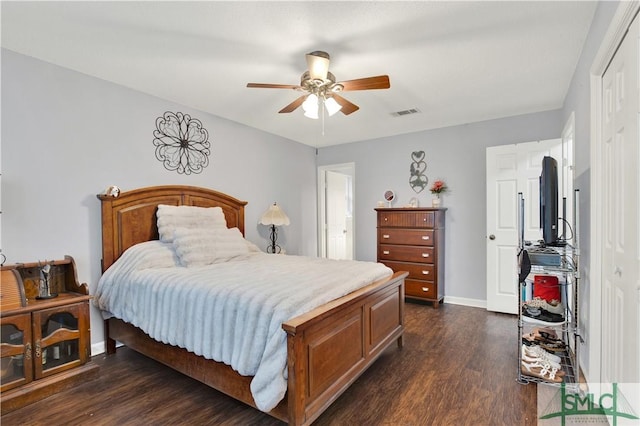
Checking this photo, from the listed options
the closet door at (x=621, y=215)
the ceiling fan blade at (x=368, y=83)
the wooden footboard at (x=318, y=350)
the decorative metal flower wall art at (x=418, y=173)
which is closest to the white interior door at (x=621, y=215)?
the closet door at (x=621, y=215)

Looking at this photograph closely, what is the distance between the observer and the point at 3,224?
228 centimetres

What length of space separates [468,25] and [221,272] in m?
2.45

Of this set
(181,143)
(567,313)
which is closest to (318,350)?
(567,313)

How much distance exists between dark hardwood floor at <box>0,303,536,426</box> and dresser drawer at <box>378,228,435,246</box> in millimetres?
1555

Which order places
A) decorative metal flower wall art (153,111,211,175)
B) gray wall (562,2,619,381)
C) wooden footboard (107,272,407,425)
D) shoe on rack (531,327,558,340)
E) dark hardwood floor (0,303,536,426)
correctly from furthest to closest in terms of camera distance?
decorative metal flower wall art (153,111,211,175)
shoe on rack (531,327,558,340)
gray wall (562,2,619,381)
dark hardwood floor (0,303,536,426)
wooden footboard (107,272,407,425)

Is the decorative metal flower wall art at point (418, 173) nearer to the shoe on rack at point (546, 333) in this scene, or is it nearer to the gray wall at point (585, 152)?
the gray wall at point (585, 152)

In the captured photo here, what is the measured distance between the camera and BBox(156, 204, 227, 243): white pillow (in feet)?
9.77

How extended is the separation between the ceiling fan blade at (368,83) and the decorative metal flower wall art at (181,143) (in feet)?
6.67

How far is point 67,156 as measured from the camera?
103 inches

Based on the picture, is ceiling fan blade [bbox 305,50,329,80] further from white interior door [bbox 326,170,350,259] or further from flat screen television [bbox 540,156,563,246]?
white interior door [bbox 326,170,350,259]

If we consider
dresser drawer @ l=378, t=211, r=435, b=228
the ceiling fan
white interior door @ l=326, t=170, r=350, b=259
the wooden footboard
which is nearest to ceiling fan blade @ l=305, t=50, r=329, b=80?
the ceiling fan

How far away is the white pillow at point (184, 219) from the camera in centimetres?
298

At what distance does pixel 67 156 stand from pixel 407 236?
3.77 metres

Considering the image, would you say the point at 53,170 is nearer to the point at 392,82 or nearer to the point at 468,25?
the point at 392,82
